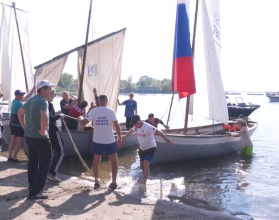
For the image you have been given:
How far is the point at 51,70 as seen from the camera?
13.3m

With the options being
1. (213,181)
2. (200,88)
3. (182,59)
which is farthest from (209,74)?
(213,181)

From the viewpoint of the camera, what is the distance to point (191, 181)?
31.1ft

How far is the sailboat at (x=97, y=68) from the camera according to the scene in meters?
13.2

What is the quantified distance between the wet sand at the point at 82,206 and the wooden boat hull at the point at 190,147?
4.35 metres

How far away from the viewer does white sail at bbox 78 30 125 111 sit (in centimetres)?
1334

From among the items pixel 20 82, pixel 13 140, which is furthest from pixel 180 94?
pixel 20 82

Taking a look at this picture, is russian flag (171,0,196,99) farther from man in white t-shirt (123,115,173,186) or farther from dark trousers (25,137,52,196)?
dark trousers (25,137,52,196)

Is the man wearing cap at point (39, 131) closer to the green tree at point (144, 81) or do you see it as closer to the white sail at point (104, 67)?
the white sail at point (104, 67)

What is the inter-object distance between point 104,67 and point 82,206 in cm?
928

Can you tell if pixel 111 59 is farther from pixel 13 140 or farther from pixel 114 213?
pixel 114 213

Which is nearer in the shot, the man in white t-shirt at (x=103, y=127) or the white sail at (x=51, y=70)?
the man in white t-shirt at (x=103, y=127)

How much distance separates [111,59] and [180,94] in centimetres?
419

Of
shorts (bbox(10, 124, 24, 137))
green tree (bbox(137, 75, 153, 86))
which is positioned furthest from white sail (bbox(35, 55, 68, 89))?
green tree (bbox(137, 75, 153, 86))

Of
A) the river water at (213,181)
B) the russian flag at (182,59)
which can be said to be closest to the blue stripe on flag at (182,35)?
the russian flag at (182,59)
